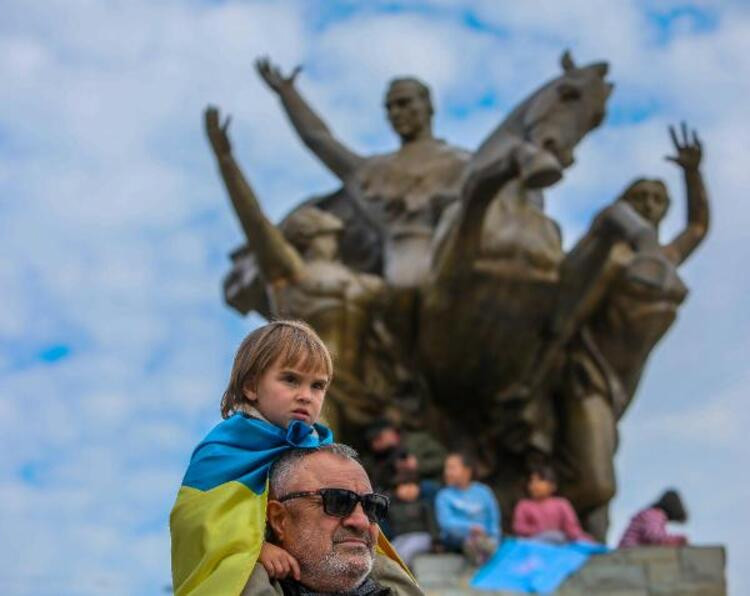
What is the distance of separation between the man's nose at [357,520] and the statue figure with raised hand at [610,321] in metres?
10.2

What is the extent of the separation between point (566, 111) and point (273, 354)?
969 cm

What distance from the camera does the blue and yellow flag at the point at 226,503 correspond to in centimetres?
370

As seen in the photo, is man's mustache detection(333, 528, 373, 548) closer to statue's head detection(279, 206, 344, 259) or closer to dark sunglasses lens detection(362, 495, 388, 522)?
dark sunglasses lens detection(362, 495, 388, 522)

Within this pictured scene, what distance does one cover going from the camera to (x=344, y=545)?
12.2ft

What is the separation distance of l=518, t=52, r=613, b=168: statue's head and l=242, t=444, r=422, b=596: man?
960 cm

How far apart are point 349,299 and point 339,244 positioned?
1104 mm

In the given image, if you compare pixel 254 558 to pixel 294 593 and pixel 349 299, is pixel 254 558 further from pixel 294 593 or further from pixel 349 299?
pixel 349 299

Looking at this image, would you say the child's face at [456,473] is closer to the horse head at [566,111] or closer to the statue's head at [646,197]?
the horse head at [566,111]

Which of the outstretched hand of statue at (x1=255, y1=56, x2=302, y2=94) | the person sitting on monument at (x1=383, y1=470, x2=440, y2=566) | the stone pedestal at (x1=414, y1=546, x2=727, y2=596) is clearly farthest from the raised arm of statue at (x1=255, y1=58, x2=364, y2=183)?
the stone pedestal at (x1=414, y1=546, x2=727, y2=596)

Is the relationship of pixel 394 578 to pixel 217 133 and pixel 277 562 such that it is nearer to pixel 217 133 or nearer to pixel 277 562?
pixel 277 562

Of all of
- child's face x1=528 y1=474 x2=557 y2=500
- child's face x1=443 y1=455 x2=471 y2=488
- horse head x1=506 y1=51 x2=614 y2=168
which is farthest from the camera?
horse head x1=506 y1=51 x2=614 y2=168

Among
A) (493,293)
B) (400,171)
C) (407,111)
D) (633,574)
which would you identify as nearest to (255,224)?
(400,171)

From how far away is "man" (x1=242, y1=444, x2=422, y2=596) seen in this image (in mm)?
3717

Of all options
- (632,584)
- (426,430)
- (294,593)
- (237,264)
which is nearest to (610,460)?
(426,430)
